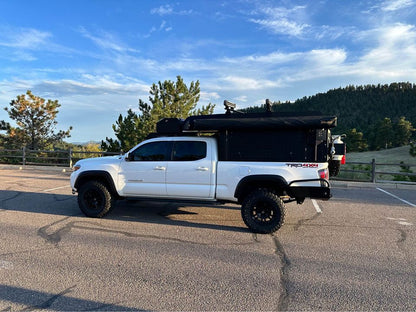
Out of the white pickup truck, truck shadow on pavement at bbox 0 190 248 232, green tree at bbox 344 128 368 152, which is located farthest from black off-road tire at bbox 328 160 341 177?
green tree at bbox 344 128 368 152

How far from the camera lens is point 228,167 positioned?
5.84 metres

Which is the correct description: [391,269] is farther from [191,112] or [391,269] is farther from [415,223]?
[191,112]

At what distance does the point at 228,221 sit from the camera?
6.49m

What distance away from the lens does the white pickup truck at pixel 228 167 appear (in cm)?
546

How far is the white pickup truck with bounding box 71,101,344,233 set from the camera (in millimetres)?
5465

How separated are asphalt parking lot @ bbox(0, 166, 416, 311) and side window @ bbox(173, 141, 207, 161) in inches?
53.6

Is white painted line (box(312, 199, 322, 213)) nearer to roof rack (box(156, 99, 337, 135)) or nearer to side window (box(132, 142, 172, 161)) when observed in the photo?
roof rack (box(156, 99, 337, 135))

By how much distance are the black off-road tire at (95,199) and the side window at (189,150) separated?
1.72m

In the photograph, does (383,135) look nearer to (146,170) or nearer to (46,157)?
(46,157)

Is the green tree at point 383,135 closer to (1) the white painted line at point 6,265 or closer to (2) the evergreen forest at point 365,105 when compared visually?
(2) the evergreen forest at point 365,105

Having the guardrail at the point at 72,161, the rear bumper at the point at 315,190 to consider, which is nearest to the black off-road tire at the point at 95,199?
the rear bumper at the point at 315,190

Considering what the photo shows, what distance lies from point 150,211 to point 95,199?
131cm

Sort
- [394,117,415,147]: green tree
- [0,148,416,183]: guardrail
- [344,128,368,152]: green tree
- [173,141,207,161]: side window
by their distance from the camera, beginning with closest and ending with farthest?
[173,141,207,161]: side window, [0,148,416,183]: guardrail, [344,128,368,152]: green tree, [394,117,415,147]: green tree

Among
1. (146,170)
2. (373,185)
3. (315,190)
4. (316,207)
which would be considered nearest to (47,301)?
(146,170)
